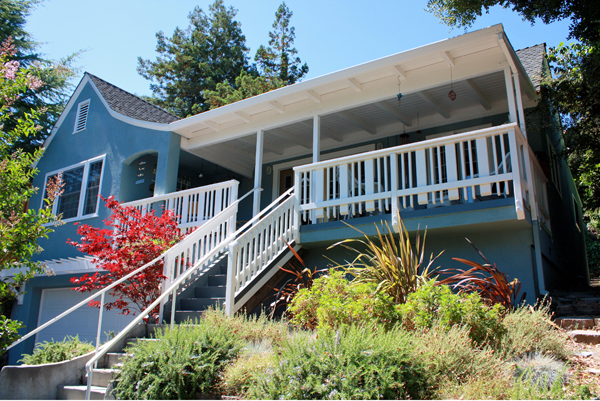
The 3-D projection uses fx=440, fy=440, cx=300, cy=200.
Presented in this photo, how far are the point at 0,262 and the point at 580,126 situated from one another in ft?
31.4

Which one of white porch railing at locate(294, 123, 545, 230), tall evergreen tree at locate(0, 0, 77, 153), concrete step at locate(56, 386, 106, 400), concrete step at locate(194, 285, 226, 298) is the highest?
tall evergreen tree at locate(0, 0, 77, 153)

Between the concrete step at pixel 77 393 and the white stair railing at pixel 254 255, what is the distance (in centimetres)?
172

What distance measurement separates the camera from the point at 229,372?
147 inches

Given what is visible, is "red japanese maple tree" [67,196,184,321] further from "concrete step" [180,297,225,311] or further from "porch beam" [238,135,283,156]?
"porch beam" [238,135,283,156]

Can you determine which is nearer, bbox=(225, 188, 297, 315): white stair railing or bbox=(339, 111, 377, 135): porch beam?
bbox=(225, 188, 297, 315): white stair railing

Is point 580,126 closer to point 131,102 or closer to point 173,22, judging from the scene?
point 131,102

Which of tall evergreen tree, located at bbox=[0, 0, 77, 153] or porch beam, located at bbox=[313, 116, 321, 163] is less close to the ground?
tall evergreen tree, located at bbox=[0, 0, 77, 153]

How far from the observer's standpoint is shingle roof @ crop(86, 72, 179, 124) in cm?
1112

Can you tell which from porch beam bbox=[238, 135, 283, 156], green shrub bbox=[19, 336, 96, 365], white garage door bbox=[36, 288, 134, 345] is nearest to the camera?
green shrub bbox=[19, 336, 96, 365]

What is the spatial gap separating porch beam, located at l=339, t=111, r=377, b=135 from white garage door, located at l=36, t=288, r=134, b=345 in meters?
5.67

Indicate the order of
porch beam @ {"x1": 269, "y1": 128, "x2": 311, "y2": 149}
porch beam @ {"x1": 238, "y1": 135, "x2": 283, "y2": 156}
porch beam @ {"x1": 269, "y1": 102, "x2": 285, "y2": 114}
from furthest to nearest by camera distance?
1. porch beam @ {"x1": 238, "y1": 135, "x2": 283, "y2": 156}
2. porch beam @ {"x1": 269, "y1": 128, "x2": 311, "y2": 149}
3. porch beam @ {"x1": 269, "y1": 102, "x2": 285, "y2": 114}

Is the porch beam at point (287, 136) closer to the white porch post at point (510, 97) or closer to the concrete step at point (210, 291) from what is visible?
the concrete step at point (210, 291)

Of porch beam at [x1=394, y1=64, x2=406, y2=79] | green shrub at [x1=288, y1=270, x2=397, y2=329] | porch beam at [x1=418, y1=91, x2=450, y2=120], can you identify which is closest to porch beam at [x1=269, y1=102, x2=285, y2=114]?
porch beam at [x1=394, y1=64, x2=406, y2=79]

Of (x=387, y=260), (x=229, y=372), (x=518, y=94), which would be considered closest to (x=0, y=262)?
(x=229, y=372)
